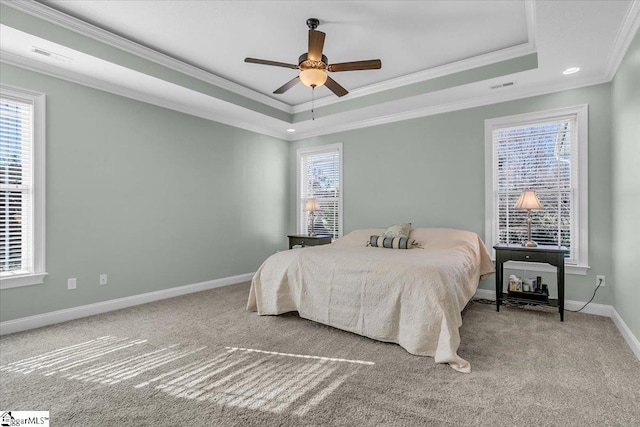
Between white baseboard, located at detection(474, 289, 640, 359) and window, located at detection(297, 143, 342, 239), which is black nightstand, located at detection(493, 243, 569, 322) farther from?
window, located at detection(297, 143, 342, 239)

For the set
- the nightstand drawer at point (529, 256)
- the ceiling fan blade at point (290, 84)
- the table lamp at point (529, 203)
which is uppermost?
the ceiling fan blade at point (290, 84)

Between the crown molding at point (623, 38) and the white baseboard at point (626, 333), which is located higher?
the crown molding at point (623, 38)

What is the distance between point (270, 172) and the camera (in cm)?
579

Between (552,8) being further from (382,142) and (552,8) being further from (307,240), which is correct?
(307,240)

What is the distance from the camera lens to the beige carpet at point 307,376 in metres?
1.75

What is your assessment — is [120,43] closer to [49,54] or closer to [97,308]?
[49,54]

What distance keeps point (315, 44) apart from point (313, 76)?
0.93 feet

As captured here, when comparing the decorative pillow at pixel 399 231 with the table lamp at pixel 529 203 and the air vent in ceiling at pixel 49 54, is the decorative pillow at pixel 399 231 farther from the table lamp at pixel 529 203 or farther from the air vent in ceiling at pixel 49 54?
the air vent in ceiling at pixel 49 54

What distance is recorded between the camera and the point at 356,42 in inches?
131

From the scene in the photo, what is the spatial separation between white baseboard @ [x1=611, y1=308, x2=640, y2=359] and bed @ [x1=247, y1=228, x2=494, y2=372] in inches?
46.4

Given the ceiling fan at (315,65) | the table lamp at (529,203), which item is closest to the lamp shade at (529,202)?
the table lamp at (529,203)

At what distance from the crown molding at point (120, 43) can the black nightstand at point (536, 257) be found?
376 centimetres

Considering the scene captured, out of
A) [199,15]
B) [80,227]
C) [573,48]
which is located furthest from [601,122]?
[80,227]

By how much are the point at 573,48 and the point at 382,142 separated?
2.50 metres
